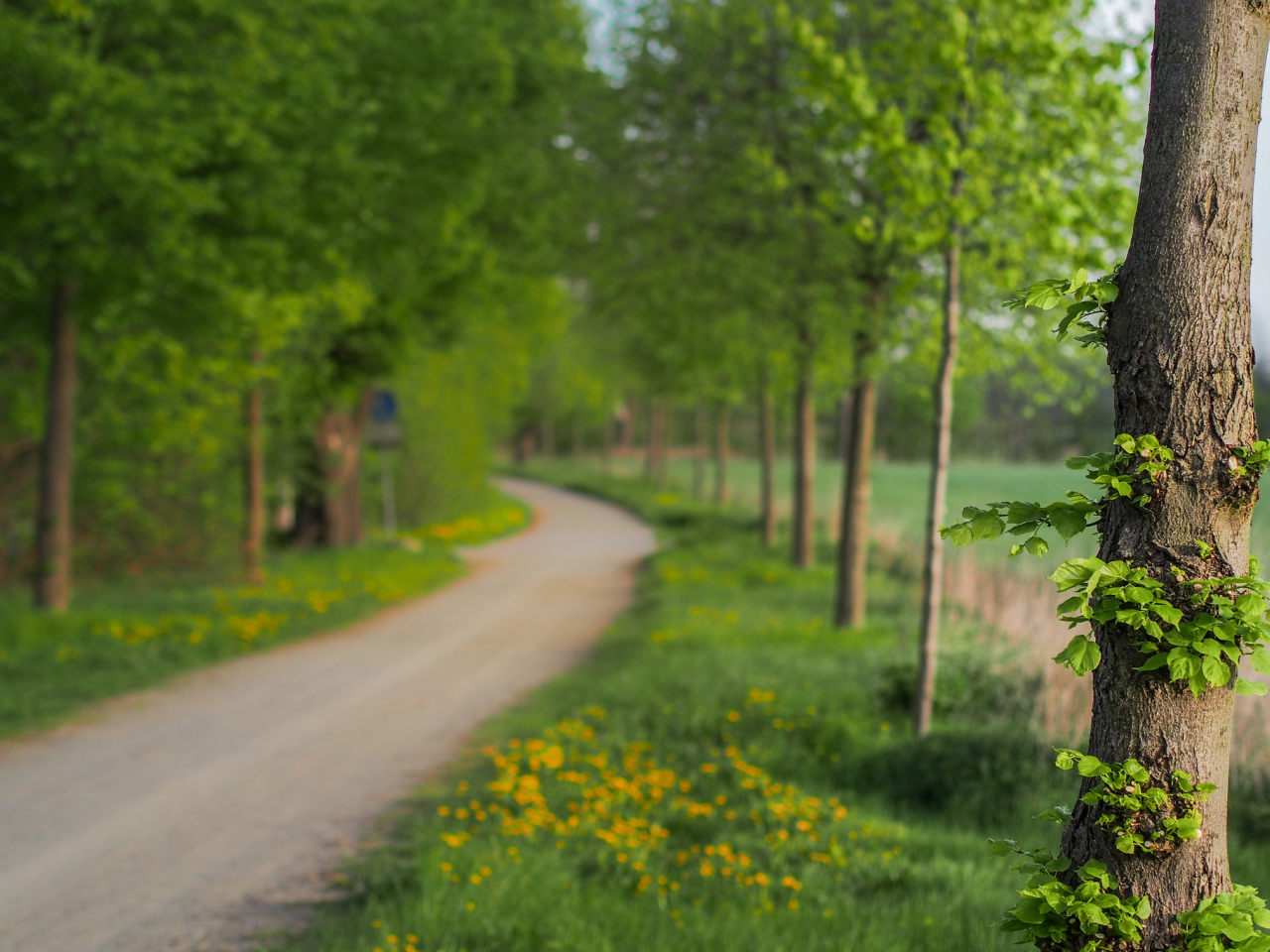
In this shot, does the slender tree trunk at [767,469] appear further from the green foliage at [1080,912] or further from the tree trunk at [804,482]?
the green foliage at [1080,912]

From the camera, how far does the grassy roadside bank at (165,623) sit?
836 cm

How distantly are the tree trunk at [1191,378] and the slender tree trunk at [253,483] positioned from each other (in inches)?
523

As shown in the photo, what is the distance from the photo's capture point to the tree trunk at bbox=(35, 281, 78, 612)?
1009cm

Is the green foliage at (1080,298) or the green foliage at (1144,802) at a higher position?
the green foliage at (1080,298)

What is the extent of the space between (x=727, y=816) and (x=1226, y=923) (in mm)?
3500

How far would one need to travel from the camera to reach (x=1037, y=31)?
5754 mm

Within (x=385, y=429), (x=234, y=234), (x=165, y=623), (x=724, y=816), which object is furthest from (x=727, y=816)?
(x=385, y=429)

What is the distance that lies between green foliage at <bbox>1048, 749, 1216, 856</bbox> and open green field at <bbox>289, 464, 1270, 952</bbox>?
1.86 meters

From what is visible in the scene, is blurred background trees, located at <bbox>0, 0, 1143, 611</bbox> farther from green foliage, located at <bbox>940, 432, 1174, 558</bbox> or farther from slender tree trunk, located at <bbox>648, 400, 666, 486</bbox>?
slender tree trunk, located at <bbox>648, 400, 666, 486</bbox>

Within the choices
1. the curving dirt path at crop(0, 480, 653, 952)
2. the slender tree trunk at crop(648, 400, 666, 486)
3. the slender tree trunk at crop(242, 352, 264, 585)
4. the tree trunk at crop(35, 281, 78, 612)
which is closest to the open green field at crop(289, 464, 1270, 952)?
the curving dirt path at crop(0, 480, 653, 952)

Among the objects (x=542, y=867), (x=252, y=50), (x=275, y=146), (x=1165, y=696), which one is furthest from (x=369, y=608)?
(x=1165, y=696)

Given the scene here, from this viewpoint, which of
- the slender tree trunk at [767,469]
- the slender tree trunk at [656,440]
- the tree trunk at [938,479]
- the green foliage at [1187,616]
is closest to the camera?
the green foliage at [1187,616]

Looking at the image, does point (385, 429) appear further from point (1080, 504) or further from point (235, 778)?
point (1080, 504)

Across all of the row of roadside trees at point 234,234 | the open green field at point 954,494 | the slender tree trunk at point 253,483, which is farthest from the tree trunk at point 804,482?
the slender tree trunk at point 253,483
